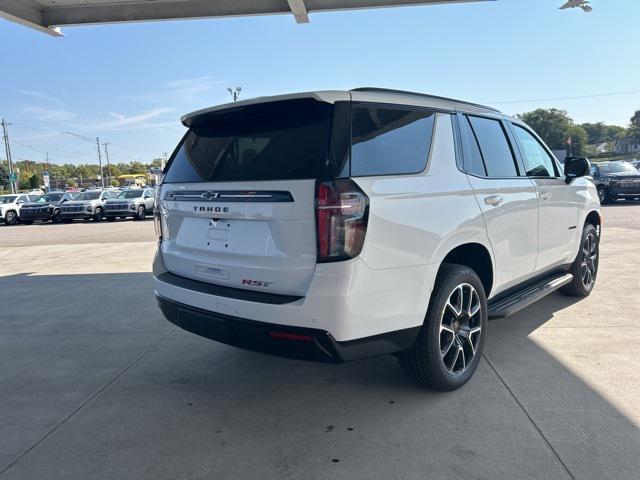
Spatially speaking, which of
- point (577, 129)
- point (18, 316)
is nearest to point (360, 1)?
point (18, 316)

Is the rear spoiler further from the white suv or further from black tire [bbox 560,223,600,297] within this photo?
black tire [bbox 560,223,600,297]

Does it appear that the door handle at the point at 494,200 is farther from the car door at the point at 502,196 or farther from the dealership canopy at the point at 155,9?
the dealership canopy at the point at 155,9

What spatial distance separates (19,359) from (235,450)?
2682 mm

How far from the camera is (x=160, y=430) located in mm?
3014

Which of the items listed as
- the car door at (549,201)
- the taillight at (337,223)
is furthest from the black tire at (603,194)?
the taillight at (337,223)

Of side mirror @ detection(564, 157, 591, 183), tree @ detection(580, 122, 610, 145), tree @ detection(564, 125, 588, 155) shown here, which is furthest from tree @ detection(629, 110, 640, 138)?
side mirror @ detection(564, 157, 591, 183)

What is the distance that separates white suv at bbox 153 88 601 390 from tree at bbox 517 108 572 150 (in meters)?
115

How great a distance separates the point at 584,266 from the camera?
5582 mm

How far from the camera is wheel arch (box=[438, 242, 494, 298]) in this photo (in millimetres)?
3488

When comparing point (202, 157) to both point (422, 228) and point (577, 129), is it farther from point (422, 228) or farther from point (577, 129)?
point (577, 129)

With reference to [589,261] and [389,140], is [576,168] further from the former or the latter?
[389,140]

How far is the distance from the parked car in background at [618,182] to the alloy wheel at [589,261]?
15.5m

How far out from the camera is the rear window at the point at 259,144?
2764 mm

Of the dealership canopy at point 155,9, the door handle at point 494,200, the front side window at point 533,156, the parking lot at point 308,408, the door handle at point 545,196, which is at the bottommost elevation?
the parking lot at point 308,408
